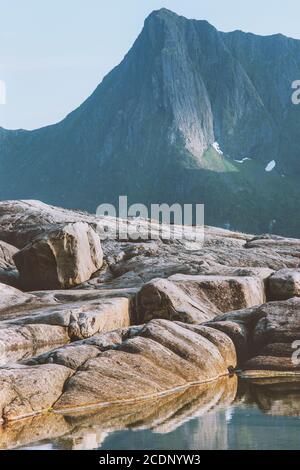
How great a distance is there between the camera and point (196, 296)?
4144cm

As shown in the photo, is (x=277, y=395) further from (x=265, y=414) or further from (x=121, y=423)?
(x=121, y=423)

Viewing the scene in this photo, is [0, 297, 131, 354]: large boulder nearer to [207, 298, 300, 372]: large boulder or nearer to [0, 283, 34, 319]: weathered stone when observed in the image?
[0, 283, 34, 319]: weathered stone

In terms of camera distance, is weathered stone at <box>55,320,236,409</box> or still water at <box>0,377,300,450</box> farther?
weathered stone at <box>55,320,236,409</box>

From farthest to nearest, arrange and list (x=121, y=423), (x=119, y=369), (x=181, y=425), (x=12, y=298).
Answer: (x=12, y=298)
(x=119, y=369)
(x=121, y=423)
(x=181, y=425)

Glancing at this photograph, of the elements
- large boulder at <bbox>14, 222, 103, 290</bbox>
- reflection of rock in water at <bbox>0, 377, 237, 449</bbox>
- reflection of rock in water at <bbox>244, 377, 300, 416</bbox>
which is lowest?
reflection of rock in water at <bbox>244, 377, 300, 416</bbox>

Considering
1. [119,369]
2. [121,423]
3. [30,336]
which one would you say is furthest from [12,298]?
[121,423]

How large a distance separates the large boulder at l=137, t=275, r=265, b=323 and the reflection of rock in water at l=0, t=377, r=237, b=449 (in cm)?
980

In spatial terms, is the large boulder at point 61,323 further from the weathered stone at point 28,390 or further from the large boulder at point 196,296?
the weathered stone at point 28,390

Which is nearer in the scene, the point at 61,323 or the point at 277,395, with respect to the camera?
the point at 277,395

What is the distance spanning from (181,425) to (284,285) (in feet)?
66.3

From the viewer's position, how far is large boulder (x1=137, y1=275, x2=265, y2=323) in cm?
3928

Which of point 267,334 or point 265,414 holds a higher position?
point 267,334

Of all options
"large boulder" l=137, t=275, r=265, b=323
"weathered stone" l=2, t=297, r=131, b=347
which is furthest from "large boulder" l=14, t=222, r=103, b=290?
"weathered stone" l=2, t=297, r=131, b=347
